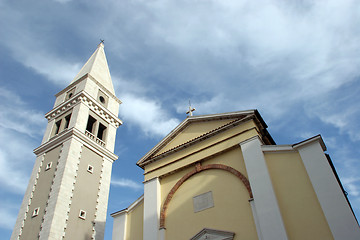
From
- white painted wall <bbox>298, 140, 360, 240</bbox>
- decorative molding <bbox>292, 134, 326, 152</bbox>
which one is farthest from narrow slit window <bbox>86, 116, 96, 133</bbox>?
white painted wall <bbox>298, 140, 360, 240</bbox>

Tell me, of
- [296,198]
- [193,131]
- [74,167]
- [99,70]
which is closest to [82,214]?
[74,167]

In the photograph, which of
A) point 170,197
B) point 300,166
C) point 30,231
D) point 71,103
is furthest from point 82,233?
point 300,166

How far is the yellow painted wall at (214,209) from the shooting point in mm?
10555

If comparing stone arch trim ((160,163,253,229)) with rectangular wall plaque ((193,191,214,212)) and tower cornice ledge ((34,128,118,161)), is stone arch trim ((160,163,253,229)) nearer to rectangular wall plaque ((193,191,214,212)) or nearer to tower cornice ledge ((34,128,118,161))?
rectangular wall plaque ((193,191,214,212))

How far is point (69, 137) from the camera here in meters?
19.7

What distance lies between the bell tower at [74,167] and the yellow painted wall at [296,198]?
11.5m

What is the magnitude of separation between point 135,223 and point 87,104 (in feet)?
38.6

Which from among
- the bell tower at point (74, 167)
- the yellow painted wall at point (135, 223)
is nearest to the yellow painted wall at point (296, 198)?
the yellow painted wall at point (135, 223)

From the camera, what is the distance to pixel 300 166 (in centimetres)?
1045

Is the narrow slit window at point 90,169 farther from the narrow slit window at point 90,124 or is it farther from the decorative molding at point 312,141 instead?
the decorative molding at point 312,141

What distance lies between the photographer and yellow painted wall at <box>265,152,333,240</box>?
29.7ft

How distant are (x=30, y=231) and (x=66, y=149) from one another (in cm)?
514

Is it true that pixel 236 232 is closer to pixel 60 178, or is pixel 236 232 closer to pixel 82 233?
pixel 82 233

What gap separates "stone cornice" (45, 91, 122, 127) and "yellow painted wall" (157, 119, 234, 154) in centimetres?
1000
